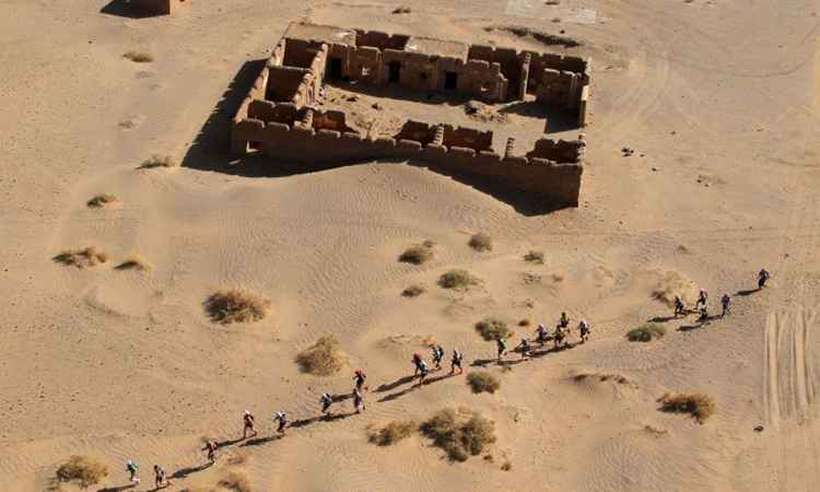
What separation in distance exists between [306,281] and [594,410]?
10357 millimetres

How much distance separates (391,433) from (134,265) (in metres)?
11.5

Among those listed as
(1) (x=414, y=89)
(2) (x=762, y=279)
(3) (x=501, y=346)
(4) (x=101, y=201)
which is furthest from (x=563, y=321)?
(1) (x=414, y=89)

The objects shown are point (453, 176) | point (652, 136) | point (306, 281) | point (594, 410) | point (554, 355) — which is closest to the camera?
point (594, 410)

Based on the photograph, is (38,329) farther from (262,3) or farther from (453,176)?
(262,3)

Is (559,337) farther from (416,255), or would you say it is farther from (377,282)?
(377,282)

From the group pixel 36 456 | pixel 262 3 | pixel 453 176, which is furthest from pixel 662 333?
pixel 262 3

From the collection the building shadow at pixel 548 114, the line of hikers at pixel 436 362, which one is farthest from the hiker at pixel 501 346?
the building shadow at pixel 548 114

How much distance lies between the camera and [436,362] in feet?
106

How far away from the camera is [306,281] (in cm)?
3612

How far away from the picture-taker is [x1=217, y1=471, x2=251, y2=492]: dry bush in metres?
27.9

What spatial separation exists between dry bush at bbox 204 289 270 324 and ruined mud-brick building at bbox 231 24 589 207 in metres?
9.64

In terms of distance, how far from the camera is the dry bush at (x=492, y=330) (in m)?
33.9

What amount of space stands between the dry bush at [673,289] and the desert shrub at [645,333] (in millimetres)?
1767

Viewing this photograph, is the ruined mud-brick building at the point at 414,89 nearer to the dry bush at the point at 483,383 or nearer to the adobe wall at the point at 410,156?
the adobe wall at the point at 410,156
